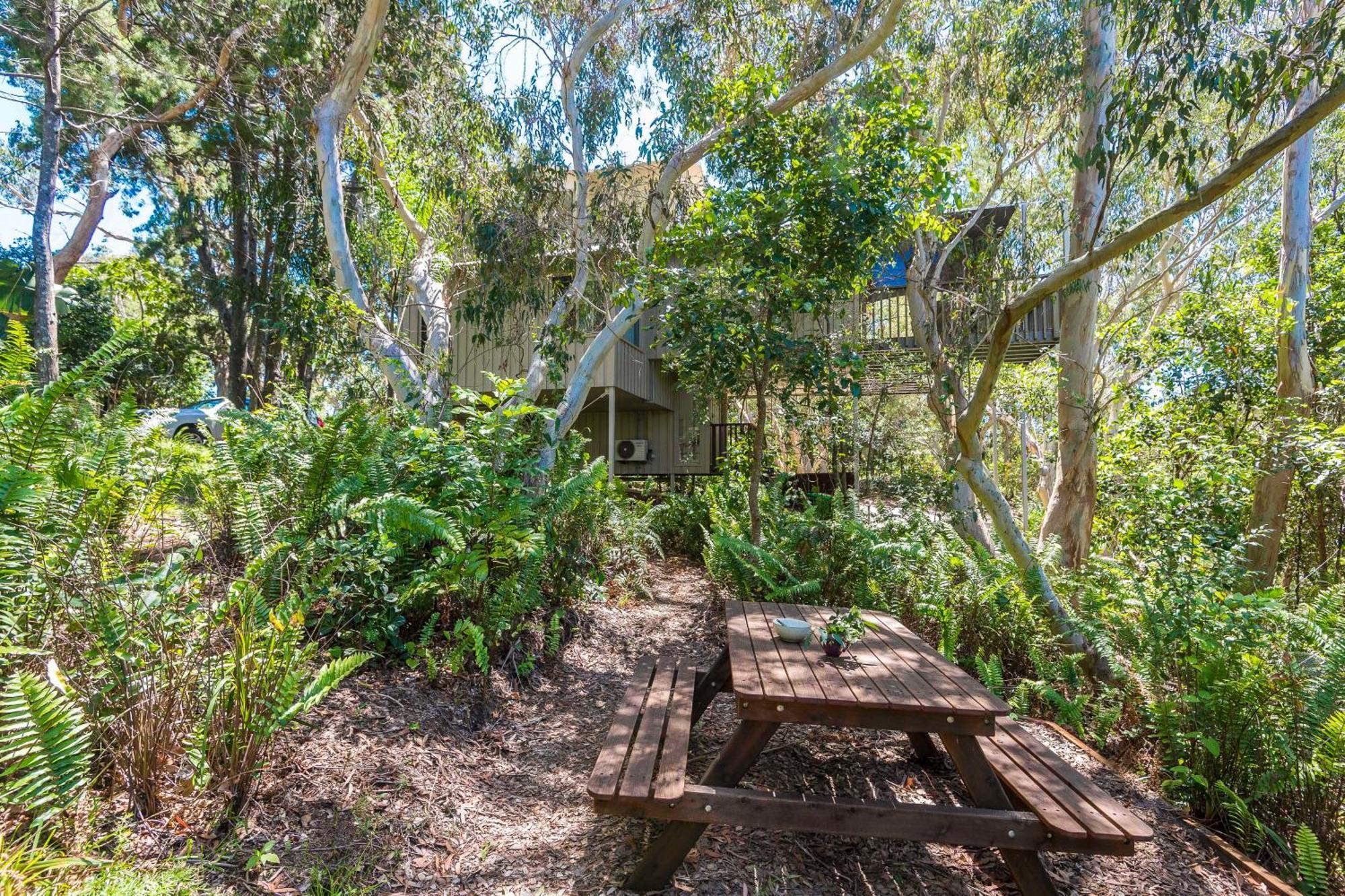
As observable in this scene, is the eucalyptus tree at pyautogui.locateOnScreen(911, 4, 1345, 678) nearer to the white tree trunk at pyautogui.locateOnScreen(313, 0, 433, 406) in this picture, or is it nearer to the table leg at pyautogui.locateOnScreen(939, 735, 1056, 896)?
the table leg at pyautogui.locateOnScreen(939, 735, 1056, 896)

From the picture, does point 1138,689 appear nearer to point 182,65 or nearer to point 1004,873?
point 1004,873

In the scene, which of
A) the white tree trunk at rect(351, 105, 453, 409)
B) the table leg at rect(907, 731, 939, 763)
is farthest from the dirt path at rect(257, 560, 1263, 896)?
the white tree trunk at rect(351, 105, 453, 409)

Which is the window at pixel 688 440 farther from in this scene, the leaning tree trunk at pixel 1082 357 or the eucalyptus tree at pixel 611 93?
the leaning tree trunk at pixel 1082 357

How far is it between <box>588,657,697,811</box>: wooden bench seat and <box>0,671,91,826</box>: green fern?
160 cm

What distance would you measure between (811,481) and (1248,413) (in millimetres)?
5799

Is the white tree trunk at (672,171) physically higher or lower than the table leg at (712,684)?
higher

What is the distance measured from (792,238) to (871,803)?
494 centimetres

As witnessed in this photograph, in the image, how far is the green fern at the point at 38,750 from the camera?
2.09 metres

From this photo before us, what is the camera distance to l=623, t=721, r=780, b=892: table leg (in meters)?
2.49

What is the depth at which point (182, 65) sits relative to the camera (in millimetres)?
10680

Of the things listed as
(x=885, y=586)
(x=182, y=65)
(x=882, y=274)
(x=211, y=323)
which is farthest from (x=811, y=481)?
(x=211, y=323)

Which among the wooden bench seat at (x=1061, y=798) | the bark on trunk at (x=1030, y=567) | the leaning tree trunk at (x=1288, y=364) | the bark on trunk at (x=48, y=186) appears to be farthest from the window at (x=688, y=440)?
the wooden bench seat at (x=1061, y=798)

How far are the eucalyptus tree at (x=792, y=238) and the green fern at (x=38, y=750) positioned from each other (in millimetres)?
4861

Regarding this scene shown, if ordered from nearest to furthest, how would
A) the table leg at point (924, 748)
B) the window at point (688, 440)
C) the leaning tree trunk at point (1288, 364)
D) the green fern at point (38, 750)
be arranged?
1. the green fern at point (38, 750)
2. the table leg at point (924, 748)
3. the leaning tree trunk at point (1288, 364)
4. the window at point (688, 440)
